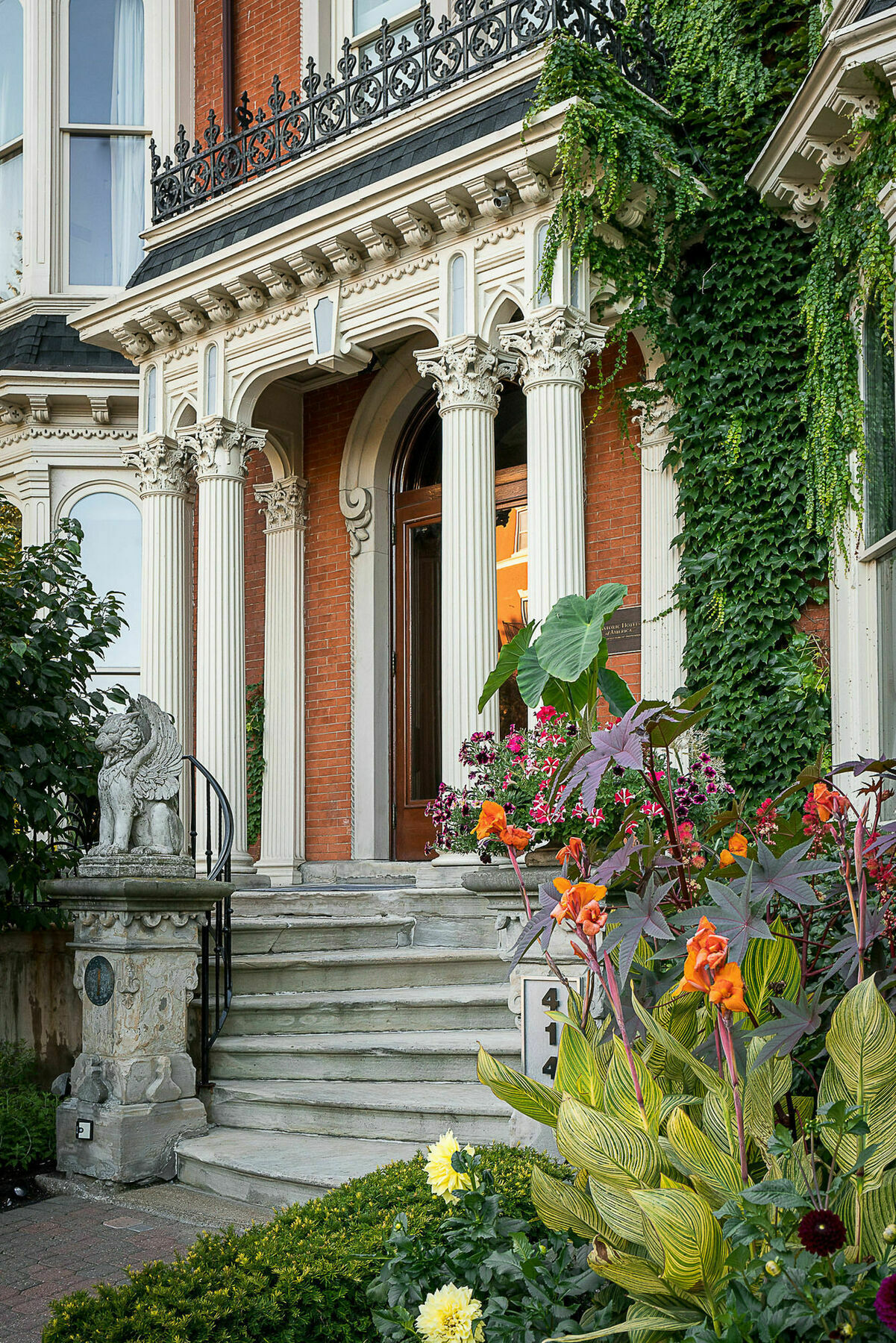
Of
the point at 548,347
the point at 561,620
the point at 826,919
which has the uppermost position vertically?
the point at 548,347

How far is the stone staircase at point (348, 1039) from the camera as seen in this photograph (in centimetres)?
558

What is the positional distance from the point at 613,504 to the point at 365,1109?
5.22 meters

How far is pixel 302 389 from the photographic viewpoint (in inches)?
462

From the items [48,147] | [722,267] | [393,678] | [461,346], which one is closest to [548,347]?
[461,346]

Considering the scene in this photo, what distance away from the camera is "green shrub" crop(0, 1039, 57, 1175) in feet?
20.1

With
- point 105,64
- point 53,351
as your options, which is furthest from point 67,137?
point 53,351

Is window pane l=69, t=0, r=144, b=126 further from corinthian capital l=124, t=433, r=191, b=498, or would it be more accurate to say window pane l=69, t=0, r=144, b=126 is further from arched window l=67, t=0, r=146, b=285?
corinthian capital l=124, t=433, r=191, b=498

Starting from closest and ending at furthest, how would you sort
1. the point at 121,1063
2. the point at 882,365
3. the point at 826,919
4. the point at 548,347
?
the point at 826,919 < the point at 121,1063 < the point at 882,365 < the point at 548,347

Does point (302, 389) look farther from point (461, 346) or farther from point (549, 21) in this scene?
point (549, 21)

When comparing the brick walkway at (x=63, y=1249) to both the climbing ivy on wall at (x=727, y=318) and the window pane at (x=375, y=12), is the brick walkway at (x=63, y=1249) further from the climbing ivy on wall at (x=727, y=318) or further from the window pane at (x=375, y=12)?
the window pane at (x=375, y=12)

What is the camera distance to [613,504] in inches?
379

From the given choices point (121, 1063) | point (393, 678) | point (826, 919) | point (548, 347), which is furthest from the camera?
point (393, 678)

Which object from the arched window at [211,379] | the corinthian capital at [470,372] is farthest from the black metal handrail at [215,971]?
the arched window at [211,379]

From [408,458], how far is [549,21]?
4164 millimetres
